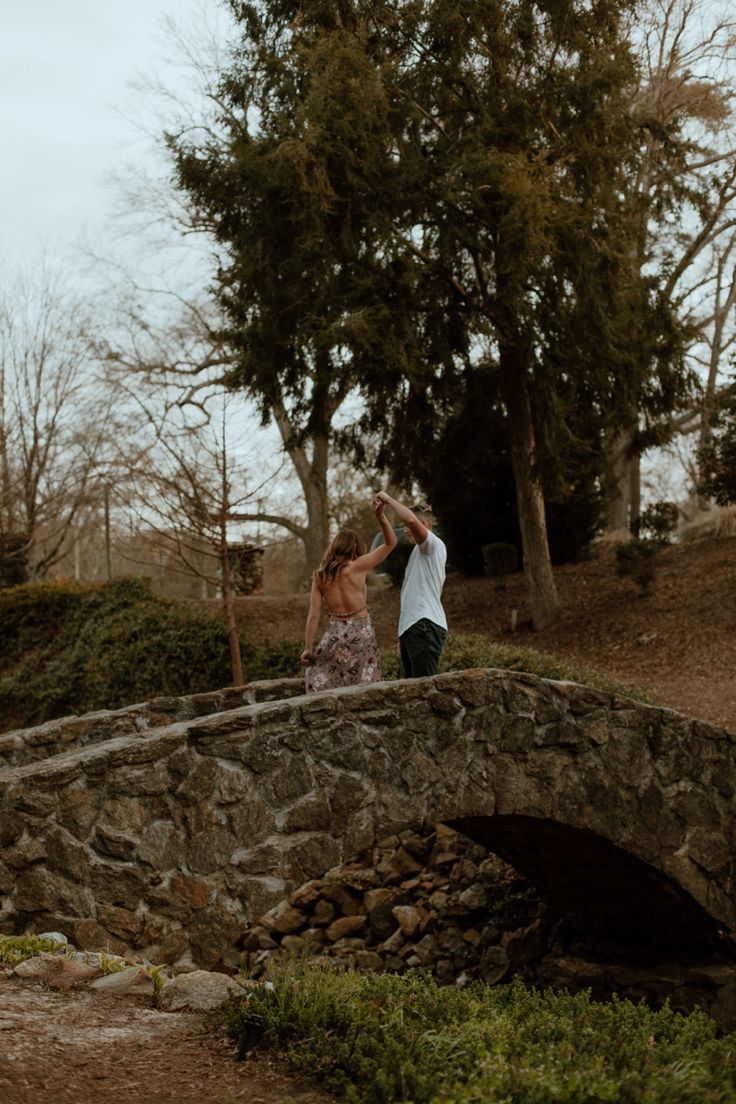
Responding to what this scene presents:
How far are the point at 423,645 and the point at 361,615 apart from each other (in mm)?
485

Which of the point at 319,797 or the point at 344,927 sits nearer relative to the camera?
the point at 319,797

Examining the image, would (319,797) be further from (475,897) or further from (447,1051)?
(475,897)

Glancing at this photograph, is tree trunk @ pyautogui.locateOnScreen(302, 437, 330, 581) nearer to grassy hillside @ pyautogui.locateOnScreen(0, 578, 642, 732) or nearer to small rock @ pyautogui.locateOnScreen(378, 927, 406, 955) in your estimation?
grassy hillside @ pyautogui.locateOnScreen(0, 578, 642, 732)

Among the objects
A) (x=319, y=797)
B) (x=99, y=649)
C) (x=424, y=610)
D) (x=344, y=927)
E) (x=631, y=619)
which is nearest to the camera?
(x=319, y=797)

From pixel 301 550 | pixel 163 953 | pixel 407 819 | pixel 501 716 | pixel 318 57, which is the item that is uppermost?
pixel 318 57

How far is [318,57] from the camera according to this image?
15039mm

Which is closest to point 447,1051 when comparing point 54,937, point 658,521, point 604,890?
point 54,937

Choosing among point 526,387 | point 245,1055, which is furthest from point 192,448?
point 245,1055

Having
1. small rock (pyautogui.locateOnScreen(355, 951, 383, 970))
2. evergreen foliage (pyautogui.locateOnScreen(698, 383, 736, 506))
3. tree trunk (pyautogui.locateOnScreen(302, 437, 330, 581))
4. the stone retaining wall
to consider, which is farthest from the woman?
tree trunk (pyautogui.locateOnScreen(302, 437, 330, 581))

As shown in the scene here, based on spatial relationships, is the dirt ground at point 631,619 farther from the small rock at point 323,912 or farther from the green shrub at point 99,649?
the small rock at point 323,912

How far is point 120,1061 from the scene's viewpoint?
13.4ft

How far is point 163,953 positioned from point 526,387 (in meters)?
12.0

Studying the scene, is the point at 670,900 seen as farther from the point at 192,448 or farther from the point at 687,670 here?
the point at 192,448

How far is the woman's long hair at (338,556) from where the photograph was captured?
25.4ft
